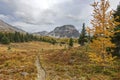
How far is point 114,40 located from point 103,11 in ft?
37.1

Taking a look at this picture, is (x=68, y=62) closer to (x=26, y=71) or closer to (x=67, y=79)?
(x=26, y=71)

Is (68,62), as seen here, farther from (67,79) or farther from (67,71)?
(67,79)

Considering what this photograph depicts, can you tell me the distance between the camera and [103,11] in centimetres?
3675

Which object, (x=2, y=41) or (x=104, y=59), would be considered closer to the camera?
(x=104, y=59)

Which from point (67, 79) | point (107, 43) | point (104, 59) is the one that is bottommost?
point (67, 79)

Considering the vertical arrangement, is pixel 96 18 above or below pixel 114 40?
above

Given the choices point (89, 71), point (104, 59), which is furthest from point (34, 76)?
point (104, 59)

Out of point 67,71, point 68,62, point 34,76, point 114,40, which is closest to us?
point 34,76

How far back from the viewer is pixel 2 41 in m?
153

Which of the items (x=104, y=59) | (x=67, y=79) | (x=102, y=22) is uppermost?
(x=102, y=22)

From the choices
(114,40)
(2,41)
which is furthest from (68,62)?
(2,41)

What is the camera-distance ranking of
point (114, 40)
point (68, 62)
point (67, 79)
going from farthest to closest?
point (68, 62), point (114, 40), point (67, 79)

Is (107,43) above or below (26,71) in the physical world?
above

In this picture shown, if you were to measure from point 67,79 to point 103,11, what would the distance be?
545 inches
